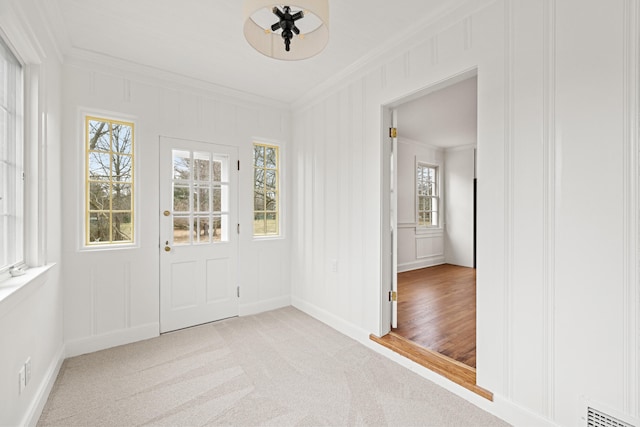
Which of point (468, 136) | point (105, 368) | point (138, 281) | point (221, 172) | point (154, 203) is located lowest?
point (105, 368)

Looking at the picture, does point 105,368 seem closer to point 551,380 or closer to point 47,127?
point 47,127

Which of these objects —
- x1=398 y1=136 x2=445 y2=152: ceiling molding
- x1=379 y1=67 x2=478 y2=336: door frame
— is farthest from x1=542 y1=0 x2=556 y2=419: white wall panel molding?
x1=398 y1=136 x2=445 y2=152: ceiling molding

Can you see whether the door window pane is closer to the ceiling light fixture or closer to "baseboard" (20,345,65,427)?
"baseboard" (20,345,65,427)

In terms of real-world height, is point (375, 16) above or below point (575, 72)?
above

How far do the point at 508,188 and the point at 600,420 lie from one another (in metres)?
1.27

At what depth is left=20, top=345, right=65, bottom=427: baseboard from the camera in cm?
174

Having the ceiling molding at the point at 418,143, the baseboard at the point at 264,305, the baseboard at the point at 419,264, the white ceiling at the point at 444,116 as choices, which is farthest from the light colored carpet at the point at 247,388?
the ceiling molding at the point at 418,143

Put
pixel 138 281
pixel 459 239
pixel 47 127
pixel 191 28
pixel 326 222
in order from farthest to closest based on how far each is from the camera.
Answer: pixel 459 239, pixel 326 222, pixel 138 281, pixel 191 28, pixel 47 127

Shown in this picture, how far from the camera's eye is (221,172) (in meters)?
3.54

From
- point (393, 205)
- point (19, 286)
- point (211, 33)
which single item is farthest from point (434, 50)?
point (19, 286)

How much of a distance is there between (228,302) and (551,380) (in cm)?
305

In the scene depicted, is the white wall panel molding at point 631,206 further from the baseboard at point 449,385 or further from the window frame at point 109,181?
the window frame at point 109,181

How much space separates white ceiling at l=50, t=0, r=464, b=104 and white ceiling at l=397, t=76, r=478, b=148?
2.63 feet

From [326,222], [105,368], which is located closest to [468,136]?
[326,222]
